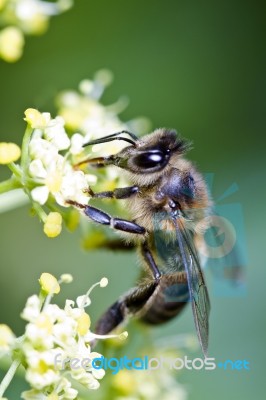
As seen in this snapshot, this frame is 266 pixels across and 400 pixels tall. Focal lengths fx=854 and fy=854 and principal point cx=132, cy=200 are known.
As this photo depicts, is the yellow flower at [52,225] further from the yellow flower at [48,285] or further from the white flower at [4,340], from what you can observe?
the white flower at [4,340]

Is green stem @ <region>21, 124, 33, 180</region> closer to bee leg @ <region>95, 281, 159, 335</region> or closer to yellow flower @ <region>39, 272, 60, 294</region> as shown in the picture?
yellow flower @ <region>39, 272, 60, 294</region>

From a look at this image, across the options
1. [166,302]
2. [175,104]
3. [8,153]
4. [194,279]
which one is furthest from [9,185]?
[175,104]

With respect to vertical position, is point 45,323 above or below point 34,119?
below

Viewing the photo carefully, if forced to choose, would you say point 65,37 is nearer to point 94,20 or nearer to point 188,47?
point 94,20

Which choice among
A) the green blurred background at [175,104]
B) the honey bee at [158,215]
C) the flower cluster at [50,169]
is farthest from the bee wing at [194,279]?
the green blurred background at [175,104]

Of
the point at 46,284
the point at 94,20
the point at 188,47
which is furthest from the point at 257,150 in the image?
the point at 46,284

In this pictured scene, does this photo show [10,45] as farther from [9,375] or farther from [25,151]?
[9,375]
